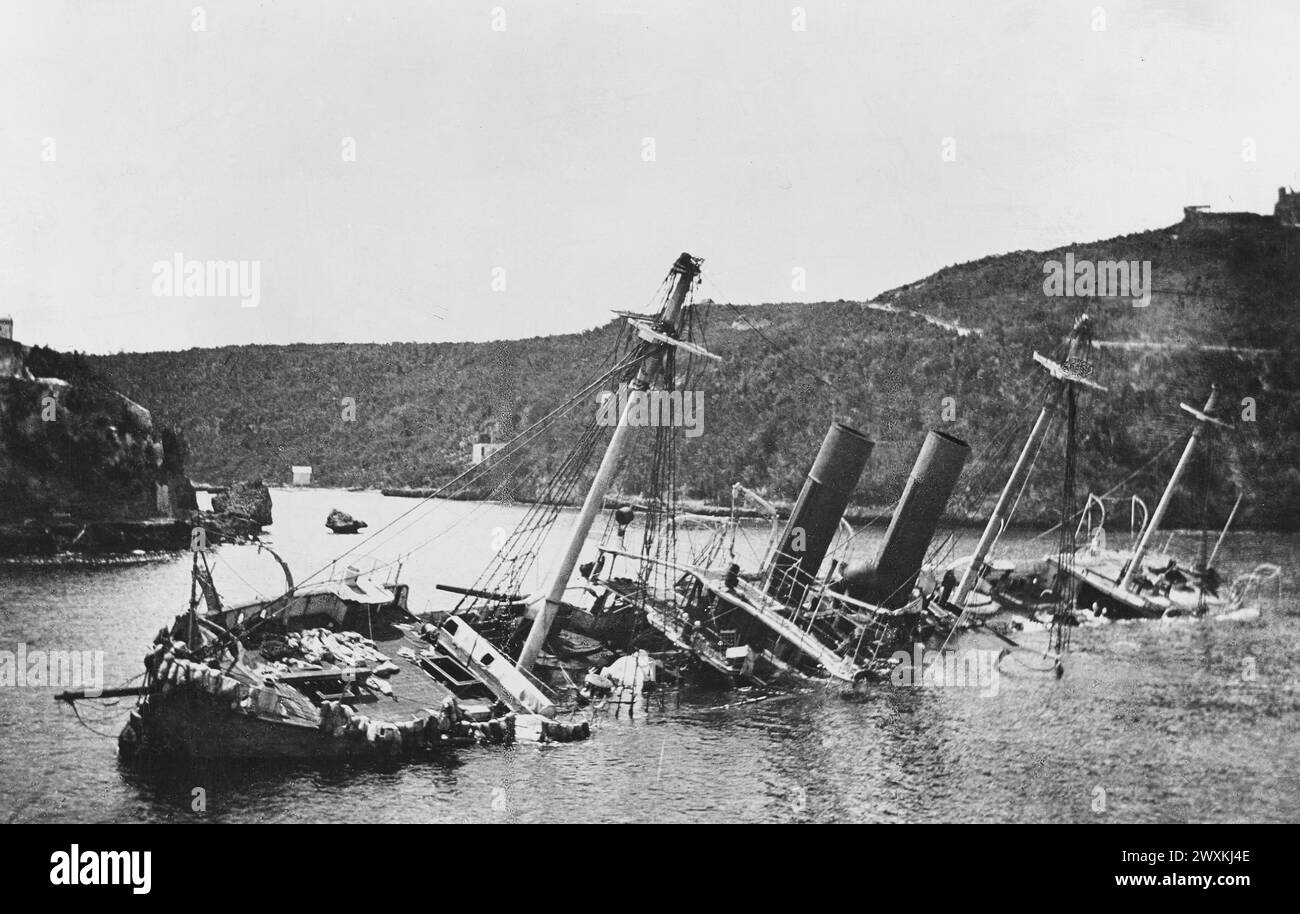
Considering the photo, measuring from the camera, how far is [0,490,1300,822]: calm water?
7.71 m

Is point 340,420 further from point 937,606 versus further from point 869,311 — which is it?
point 937,606

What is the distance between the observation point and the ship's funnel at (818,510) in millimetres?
10859

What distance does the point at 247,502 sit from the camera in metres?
10.5

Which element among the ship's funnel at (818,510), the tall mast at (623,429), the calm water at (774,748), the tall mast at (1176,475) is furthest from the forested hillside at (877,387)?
the tall mast at (623,429)

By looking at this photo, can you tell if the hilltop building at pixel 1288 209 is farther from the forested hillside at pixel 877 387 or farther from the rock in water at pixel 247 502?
the rock in water at pixel 247 502

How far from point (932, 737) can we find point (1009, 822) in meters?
1.30

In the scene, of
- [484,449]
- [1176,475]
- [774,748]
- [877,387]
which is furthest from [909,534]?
[484,449]

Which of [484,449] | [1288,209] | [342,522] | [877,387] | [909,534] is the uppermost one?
[1288,209]

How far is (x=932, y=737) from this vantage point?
930cm

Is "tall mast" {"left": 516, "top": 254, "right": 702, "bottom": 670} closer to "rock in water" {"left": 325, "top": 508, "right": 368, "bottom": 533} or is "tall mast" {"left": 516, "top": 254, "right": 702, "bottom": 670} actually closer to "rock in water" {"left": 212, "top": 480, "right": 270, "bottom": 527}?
"rock in water" {"left": 325, "top": 508, "right": 368, "bottom": 533}

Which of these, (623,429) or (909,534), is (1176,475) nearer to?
(909,534)

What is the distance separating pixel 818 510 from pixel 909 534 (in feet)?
3.42
